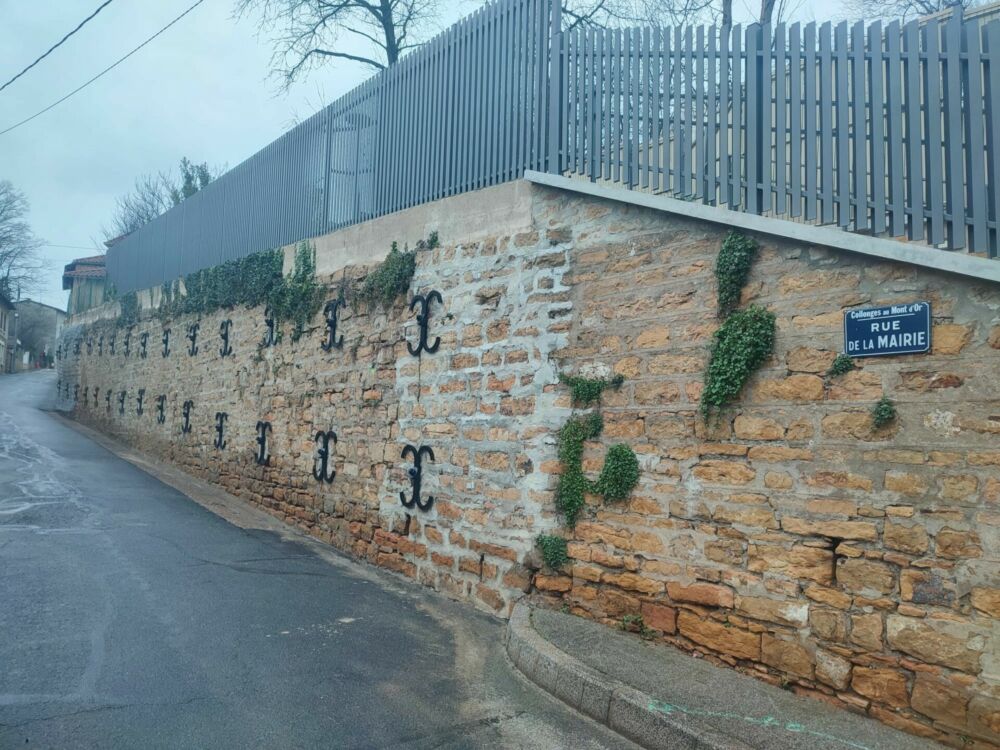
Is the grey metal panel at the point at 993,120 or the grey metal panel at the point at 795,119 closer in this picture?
the grey metal panel at the point at 993,120

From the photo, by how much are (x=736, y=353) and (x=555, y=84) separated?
2.91m

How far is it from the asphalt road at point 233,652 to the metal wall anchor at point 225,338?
3.57 m

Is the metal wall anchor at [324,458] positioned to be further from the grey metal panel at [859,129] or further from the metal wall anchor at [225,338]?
the grey metal panel at [859,129]

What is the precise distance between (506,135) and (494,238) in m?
0.96

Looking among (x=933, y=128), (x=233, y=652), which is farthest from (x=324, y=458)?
(x=933, y=128)

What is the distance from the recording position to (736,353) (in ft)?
14.6

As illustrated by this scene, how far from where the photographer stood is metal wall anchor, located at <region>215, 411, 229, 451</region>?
11133 millimetres

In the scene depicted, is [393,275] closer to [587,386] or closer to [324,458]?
[324,458]

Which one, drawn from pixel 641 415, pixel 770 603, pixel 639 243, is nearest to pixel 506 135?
pixel 639 243

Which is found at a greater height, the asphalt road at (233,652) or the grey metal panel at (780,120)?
the grey metal panel at (780,120)

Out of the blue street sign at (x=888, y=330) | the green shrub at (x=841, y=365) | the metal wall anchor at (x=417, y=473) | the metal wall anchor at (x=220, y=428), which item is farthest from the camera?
the metal wall anchor at (x=220, y=428)

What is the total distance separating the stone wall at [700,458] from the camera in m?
3.58

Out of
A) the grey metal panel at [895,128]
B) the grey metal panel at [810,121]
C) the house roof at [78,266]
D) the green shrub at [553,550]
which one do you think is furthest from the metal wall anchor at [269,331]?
the house roof at [78,266]

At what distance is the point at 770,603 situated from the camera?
4219mm
